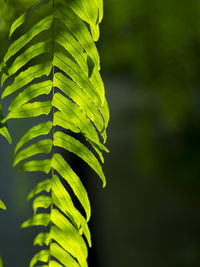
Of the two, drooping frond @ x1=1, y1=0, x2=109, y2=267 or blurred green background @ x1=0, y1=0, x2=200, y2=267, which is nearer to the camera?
drooping frond @ x1=1, y1=0, x2=109, y2=267

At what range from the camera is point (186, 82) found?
67.8 inches

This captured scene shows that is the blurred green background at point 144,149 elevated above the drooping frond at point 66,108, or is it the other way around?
the blurred green background at point 144,149

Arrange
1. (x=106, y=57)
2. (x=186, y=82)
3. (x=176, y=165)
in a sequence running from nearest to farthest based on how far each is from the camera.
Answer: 1. (x=186, y=82)
2. (x=106, y=57)
3. (x=176, y=165)

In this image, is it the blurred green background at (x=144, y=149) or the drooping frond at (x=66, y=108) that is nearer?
the drooping frond at (x=66, y=108)

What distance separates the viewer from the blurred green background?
5.26ft

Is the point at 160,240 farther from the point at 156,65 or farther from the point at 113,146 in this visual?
the point at 156,65

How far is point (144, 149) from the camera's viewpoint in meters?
2.15

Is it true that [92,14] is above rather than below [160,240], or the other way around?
below

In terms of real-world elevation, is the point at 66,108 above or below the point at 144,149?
below

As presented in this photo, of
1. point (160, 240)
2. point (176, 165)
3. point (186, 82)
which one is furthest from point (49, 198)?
point (160, 240)

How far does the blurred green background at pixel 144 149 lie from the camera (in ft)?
5.26

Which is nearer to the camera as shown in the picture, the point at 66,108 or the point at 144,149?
the point at 66,108

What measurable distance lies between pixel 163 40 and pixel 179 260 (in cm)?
257

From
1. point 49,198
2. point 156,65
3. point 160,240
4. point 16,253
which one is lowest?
point 49,198
